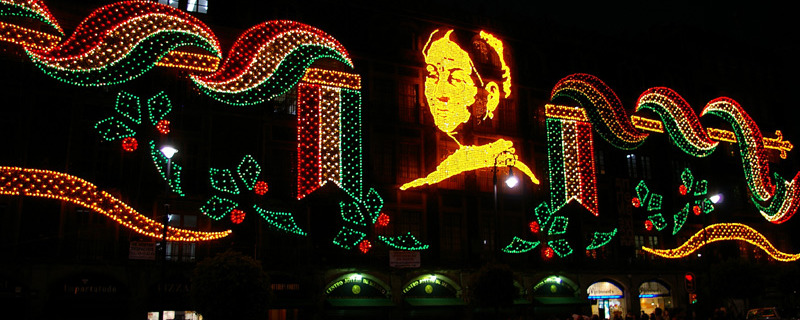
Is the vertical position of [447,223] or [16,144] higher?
[16,144]

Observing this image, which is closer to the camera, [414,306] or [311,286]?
[311,286]

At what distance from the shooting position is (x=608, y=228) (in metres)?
40.0

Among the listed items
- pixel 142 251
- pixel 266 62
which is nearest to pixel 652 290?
pixel 266 62

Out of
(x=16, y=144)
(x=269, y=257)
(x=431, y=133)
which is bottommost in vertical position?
(x=269, y=257)

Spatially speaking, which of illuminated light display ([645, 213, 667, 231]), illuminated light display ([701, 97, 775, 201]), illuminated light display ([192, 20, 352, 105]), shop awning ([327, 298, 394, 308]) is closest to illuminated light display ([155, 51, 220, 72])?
illuminated light display ([192, 20, 352, 105])

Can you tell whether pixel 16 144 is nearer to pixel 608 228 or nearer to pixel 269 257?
pixel 269 257

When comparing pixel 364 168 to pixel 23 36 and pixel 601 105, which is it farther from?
pixel 23 36

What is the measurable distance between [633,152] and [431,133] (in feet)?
47.3

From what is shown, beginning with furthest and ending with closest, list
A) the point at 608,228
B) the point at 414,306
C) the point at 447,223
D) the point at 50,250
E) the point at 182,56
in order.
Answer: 1. the point at 608,228
2. the point at 447,223
3. the point at 414,306
4. the point at 182,56
5. the point at 50,250

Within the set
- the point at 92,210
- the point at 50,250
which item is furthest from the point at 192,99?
the point at 50,250

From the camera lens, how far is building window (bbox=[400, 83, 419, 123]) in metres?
35.2


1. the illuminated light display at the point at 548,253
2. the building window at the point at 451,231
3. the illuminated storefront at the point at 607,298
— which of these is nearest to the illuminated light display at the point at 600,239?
the illuminated storefront at the point at 607,298

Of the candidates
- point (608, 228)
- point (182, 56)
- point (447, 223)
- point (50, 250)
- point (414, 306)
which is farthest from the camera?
point (608, 228)

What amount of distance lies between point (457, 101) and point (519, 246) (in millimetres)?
7956
